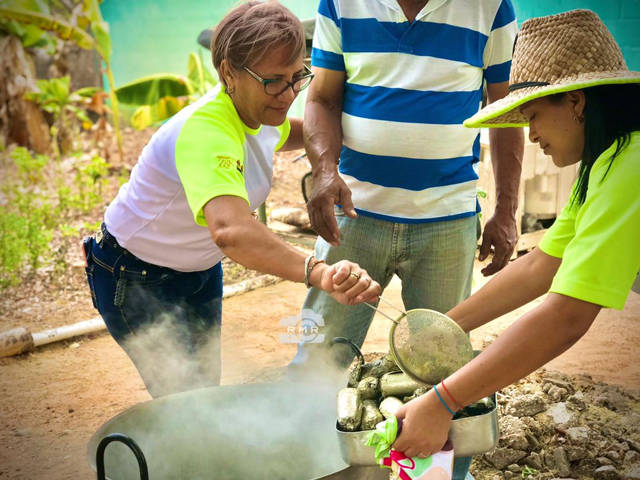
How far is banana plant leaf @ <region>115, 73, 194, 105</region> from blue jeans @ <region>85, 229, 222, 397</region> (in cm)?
596

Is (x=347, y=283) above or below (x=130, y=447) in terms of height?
above

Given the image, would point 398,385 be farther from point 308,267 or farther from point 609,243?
point 609,243

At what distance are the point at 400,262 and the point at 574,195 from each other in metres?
0.82

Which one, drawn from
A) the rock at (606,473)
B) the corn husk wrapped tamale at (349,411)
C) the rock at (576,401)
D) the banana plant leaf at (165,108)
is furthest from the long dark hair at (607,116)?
the banana plant leaf at (165,108)

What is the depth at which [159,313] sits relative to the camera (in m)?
2.46

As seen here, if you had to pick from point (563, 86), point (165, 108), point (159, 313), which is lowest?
point (165, 108)

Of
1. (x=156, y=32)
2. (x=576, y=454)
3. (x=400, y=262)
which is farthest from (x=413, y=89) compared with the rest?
(x=156, y=32)

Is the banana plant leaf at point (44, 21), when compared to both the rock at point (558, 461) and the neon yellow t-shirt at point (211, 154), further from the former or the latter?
the rock at point (558, 461)

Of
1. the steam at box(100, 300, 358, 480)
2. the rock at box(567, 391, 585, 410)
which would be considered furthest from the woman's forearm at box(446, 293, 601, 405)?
the rock at box(567, 391, 585, 410)

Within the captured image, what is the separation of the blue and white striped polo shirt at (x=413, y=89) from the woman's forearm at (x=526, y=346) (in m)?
0.89

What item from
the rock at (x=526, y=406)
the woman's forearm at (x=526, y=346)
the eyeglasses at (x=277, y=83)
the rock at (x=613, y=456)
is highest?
the eyeglasses at (x=277, y=83)

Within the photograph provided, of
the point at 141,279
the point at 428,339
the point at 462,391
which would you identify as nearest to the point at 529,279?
the point at 428,339

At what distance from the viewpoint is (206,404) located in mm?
2258

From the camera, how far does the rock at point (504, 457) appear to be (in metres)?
2.93
